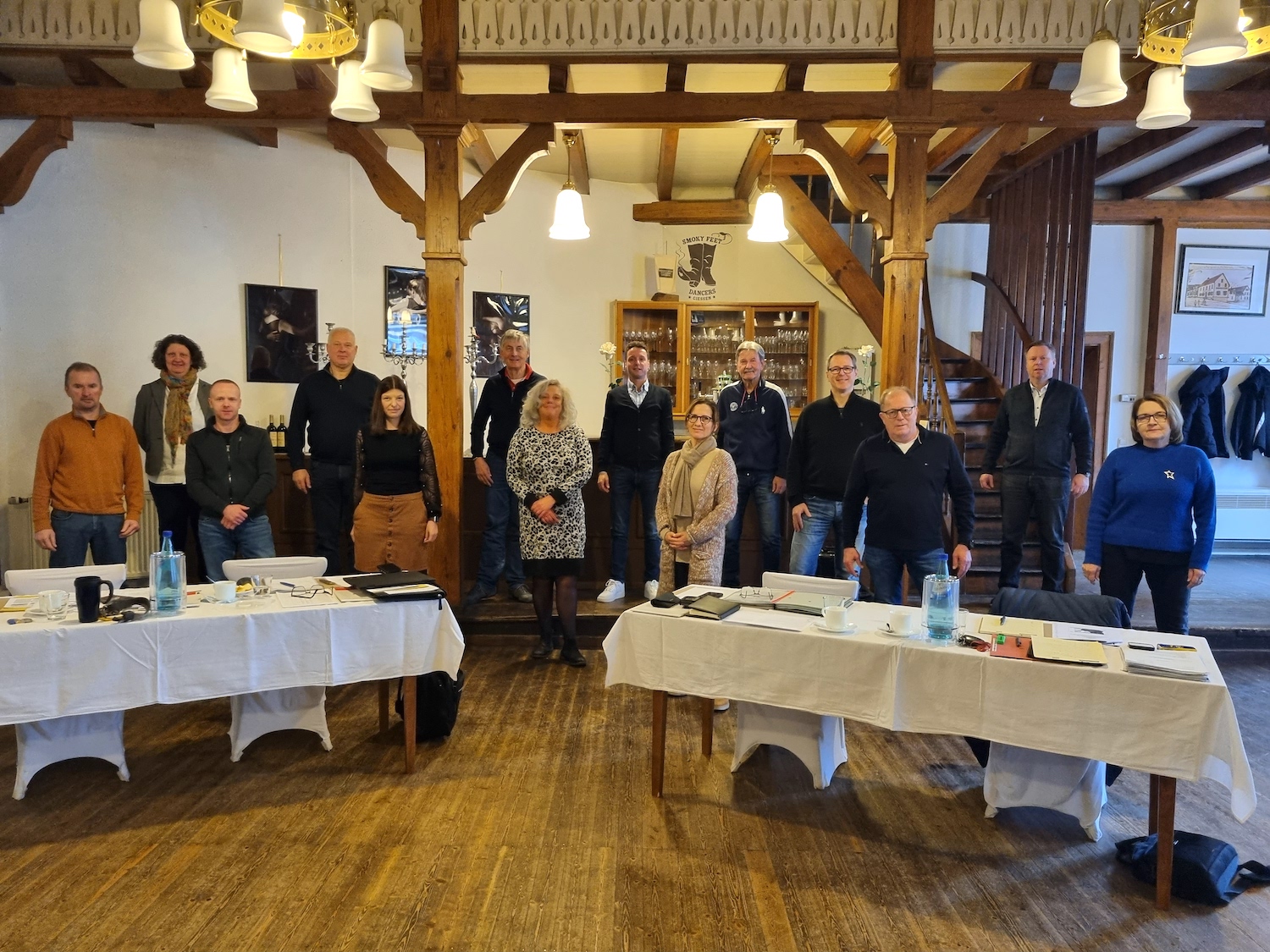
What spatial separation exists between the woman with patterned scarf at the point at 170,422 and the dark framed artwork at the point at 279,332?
1309mm

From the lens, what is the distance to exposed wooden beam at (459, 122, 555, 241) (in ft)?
16.9

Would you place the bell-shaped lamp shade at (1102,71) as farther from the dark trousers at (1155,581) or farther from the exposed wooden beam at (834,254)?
the exposed wooden beam at (834,254)

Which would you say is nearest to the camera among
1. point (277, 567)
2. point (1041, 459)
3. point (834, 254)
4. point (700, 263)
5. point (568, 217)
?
point (277, 567)

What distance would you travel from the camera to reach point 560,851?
289 centimetres

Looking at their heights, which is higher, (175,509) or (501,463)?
(501,463)

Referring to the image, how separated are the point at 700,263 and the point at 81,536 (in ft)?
19.1

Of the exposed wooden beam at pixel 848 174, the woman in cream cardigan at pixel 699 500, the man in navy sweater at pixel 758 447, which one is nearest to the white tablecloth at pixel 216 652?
the woman in cream cardigan at pixel 699 500

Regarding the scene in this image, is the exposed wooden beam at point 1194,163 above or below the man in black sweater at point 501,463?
above

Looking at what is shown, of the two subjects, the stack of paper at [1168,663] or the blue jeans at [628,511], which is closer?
the stack of paper at [1168,663]

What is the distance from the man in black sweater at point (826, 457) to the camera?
460 cm

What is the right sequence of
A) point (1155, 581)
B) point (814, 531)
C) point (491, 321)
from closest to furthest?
point (1155, 581) < point (814, 531) < point (491, 321)

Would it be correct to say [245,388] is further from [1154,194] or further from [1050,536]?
[1154,194]

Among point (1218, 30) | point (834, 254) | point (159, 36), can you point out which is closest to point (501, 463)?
point (159, 36)

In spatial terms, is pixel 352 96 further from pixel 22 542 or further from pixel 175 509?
pixel 22 542
